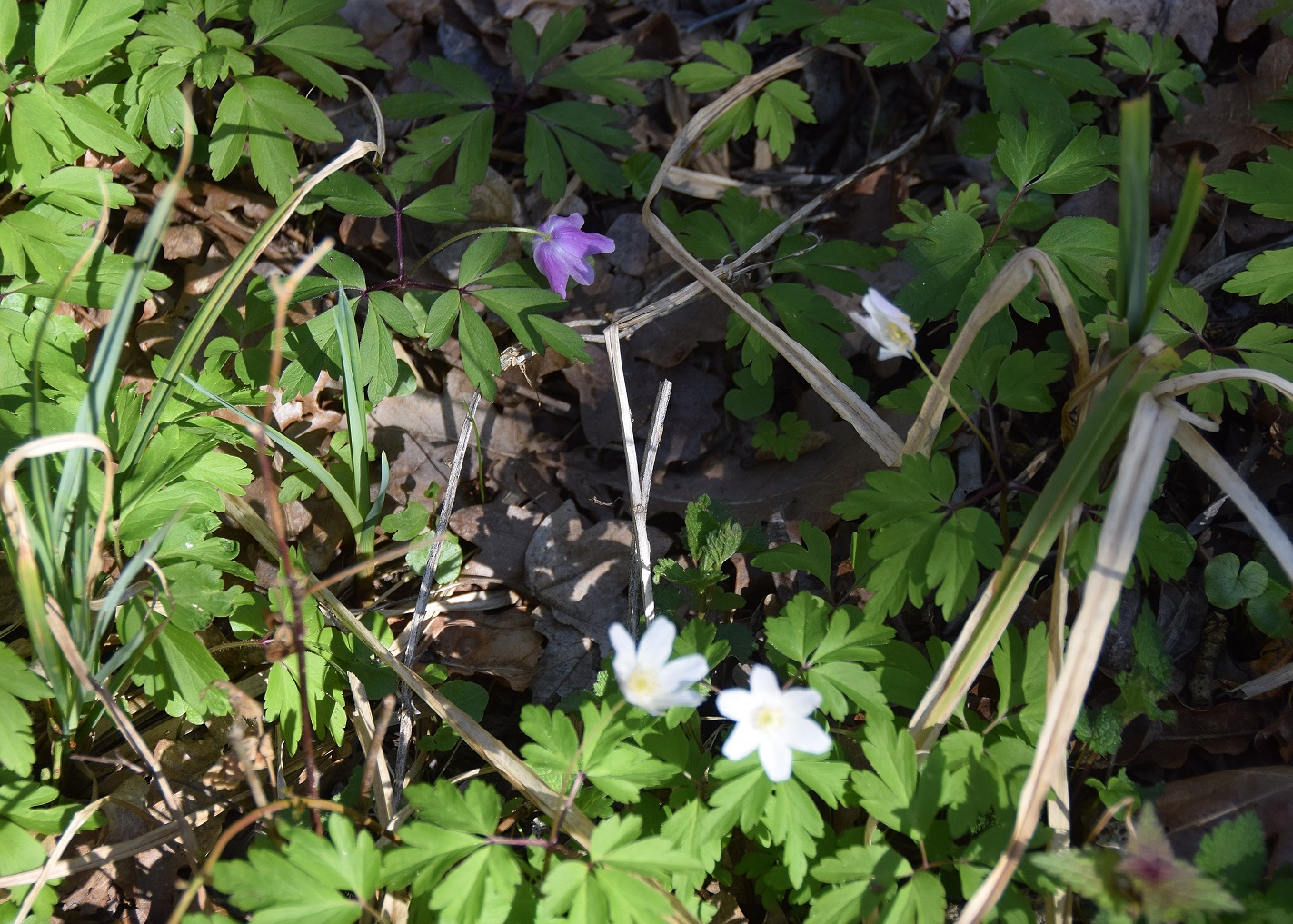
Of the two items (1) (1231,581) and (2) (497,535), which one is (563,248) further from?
(1) (1231,581)

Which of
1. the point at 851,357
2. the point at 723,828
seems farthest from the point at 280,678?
the point at 851,357

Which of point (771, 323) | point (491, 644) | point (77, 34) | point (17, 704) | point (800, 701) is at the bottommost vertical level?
point (491, 644)

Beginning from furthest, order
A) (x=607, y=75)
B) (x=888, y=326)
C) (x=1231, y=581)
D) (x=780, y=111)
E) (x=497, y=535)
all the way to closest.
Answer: (x=780, y=111) → (x=607, y=75) → (x=497, y=535) → (x=1231, y=581) → (x=888, y=326)

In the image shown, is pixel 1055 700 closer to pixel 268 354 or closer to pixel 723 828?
pixel 723 828

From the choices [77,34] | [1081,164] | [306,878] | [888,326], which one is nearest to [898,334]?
[888,326]

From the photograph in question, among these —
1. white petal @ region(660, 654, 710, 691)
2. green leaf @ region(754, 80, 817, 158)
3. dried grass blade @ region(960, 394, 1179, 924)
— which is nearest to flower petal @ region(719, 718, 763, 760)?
white petal @ region(660, 654, 710, 691)

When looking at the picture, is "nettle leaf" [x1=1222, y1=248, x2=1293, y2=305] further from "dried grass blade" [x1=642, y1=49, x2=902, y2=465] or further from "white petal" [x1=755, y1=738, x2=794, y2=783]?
"white petal" [x1=755, y1=738, x2=794, y2=783]
